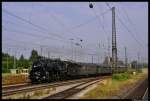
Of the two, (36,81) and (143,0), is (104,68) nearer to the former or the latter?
(36,81)

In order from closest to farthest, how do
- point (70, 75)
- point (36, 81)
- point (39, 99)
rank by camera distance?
point (39, 99) → point (36, 81) → point (70, 75)

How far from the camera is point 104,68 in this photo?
267ft

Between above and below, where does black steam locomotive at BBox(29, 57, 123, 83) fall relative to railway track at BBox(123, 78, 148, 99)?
above

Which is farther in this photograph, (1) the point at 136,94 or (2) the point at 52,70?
(2) the point at 52,70

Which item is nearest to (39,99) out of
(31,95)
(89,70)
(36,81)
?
(31,95)

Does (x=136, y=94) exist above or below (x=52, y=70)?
below

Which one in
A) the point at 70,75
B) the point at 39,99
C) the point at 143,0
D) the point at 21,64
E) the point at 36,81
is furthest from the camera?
the point at 21,64

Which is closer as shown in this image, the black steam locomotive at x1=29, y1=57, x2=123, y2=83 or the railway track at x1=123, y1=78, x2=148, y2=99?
the railway track at x1=123, y1=78, x2=148, y2=99

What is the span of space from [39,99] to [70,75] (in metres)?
28.1

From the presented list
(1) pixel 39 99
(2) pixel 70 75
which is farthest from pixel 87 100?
(2) pixel 70 75

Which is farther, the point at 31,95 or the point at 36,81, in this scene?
the point at 36,81

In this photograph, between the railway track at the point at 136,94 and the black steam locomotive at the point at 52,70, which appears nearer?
the railway track at the point at 136,94

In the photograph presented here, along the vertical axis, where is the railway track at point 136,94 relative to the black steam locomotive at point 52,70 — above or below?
below

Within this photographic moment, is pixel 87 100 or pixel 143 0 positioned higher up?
pixel 143 0
